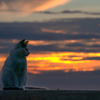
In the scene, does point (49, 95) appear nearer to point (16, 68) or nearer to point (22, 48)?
point (16, 68)

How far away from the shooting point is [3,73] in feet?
56.5

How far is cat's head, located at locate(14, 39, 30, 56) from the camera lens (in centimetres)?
1695

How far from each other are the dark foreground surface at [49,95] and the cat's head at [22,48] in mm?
2375

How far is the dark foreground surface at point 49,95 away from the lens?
15.4m

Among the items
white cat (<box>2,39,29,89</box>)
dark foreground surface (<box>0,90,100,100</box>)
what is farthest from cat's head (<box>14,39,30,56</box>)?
dark foreground surface (<box>0,90,100,100</box>)

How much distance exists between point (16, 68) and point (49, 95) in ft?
8.68

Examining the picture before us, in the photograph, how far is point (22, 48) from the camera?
1698 centimetres

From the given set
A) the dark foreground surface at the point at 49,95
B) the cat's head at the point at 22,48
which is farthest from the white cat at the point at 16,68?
the dark foreground surface at the point at 49,95

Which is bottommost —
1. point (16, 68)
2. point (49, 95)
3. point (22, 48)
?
point (49, 95)

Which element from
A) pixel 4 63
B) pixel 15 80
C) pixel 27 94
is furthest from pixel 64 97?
pixel 4 63

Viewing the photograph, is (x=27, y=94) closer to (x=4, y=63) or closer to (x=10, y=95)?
(x=10, y=95)

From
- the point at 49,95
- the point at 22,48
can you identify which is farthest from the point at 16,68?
the point at 49,95

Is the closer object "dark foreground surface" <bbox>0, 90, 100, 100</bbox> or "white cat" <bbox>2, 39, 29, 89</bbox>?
"dark foreground surface" <bbox>0, 90, 100, 100</bbox>

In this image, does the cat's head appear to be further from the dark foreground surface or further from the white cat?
the dark foreground surface
